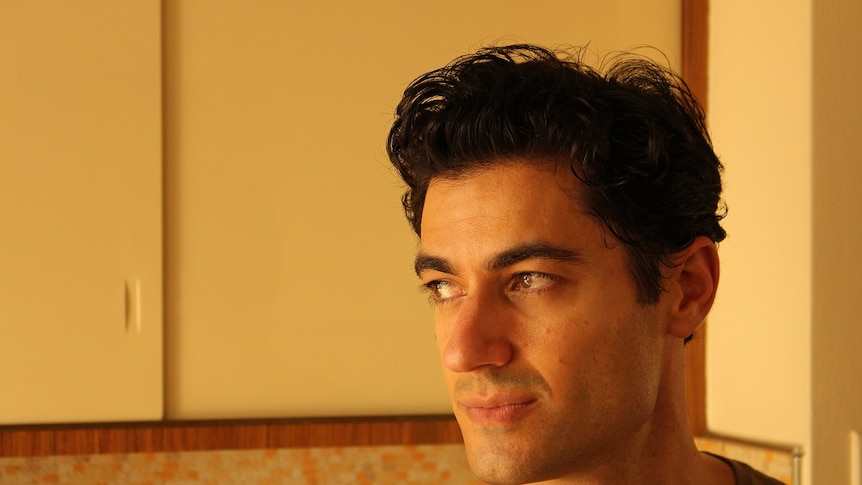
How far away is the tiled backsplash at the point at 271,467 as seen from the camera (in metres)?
1.74

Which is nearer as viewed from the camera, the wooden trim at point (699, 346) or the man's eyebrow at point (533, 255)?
the man's eyebrow at point (533, 255)

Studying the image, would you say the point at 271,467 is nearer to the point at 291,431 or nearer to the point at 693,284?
the point at 291,431

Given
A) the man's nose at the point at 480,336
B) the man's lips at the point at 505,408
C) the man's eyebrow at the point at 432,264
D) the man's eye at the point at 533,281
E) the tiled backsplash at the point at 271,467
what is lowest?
the tiled backsplash at the point at 271,467

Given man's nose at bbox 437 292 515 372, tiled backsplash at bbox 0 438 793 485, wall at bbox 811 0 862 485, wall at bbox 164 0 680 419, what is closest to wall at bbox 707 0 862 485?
wall at bbox 811 0 862 485

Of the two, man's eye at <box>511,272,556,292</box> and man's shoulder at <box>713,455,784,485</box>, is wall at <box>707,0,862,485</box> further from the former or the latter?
man's eye at <box>511,272,556,292</box>

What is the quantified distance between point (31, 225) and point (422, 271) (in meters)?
1.03

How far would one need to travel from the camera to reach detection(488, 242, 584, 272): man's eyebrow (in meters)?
0.92

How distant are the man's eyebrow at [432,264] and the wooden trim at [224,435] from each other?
91 cm

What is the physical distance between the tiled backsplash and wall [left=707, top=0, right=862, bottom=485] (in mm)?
139

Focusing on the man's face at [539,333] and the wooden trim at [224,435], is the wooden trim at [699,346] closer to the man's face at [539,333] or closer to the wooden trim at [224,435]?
the wooden trim at [224,435]

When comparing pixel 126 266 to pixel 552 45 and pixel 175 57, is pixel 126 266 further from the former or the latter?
pixel 552 45

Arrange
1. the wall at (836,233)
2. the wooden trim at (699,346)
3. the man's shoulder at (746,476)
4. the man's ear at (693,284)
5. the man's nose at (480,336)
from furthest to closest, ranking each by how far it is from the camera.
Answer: the wooden trim at (699,346) < the wall at (836,233) < the man's shoulder at (746,476) < the man's ear at (693,284) < the man's nose at (480,336)

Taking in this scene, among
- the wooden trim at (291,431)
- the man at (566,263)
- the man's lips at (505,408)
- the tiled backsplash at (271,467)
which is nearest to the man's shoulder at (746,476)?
the man at (566,263)

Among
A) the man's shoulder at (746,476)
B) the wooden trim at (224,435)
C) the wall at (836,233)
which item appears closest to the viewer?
the man's shoulder at (746,476)
